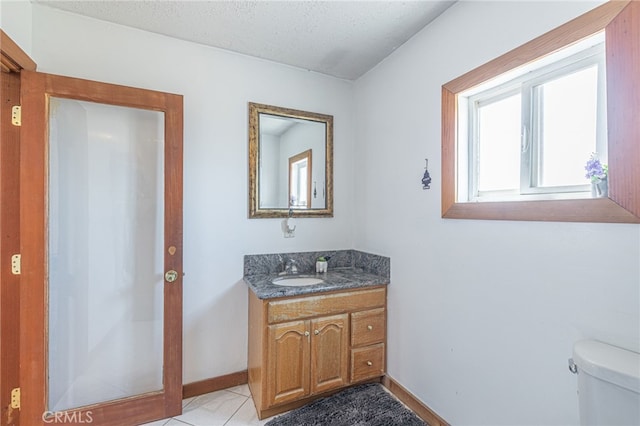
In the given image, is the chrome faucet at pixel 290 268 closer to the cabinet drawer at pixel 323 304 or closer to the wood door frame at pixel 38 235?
the cabinet drawer at pixel 323 304

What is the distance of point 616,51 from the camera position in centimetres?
103

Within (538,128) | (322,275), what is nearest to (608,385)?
(538,128)

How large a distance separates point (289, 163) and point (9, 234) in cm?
171

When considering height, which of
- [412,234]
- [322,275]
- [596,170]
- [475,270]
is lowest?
[322,275]

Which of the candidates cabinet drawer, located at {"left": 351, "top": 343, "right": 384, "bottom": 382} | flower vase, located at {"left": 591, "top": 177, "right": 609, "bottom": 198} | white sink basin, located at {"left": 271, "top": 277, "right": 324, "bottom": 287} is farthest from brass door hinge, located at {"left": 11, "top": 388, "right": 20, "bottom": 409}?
flower vase, located at {"left": 591, "top": 177, "right": 609, "bottom": 198}

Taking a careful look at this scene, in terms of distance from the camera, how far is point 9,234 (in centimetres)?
155

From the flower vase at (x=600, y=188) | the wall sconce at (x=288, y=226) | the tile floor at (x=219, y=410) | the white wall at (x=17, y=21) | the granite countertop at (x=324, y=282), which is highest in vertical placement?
the white wall at (x=17, y=21)

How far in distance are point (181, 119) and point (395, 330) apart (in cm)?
205

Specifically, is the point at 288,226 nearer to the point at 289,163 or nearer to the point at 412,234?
the point at 289,163

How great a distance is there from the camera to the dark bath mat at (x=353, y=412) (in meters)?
1.78

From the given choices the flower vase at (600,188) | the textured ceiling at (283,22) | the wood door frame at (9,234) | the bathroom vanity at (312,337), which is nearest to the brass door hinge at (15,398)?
the wood door frame at (9,234)

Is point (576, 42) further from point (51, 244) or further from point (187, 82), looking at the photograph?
point (51, 244)

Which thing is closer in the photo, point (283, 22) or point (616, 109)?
point (616, 109)

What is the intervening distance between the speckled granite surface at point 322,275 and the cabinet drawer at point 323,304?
2.2 inches
